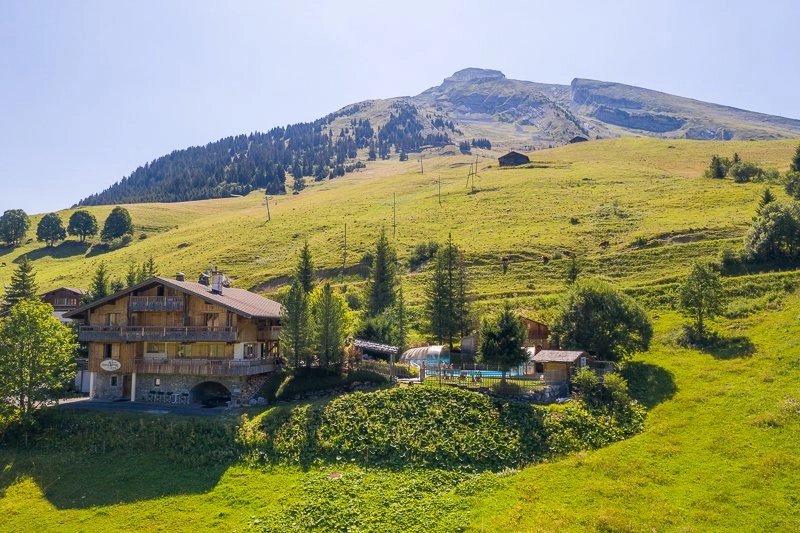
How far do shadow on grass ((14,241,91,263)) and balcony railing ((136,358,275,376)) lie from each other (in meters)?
125

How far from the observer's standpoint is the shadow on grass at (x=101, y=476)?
37375 millimetres

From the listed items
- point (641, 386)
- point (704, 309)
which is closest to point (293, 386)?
point (641, 386)

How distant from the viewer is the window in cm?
5422

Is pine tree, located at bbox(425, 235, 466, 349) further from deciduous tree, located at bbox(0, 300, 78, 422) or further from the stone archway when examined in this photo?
deciduous tree, located at bbox(0, 300, 78, 422)

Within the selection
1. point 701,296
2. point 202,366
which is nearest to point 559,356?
point 701,296

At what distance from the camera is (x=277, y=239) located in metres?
138

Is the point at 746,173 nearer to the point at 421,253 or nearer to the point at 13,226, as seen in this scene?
the point at 421,253

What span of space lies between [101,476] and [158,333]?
15.1 m

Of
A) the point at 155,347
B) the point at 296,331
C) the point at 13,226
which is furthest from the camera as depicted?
the point at 13,226

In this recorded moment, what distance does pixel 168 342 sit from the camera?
5384cm

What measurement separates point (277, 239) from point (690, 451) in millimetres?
110153

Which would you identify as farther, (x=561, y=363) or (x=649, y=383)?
(x=561, y=363)

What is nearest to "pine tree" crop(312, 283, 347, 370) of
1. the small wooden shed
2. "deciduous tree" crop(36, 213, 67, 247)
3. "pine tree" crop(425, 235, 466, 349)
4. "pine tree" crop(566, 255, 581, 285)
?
the small wooden shed

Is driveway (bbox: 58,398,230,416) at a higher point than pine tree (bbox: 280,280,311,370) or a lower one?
lower
